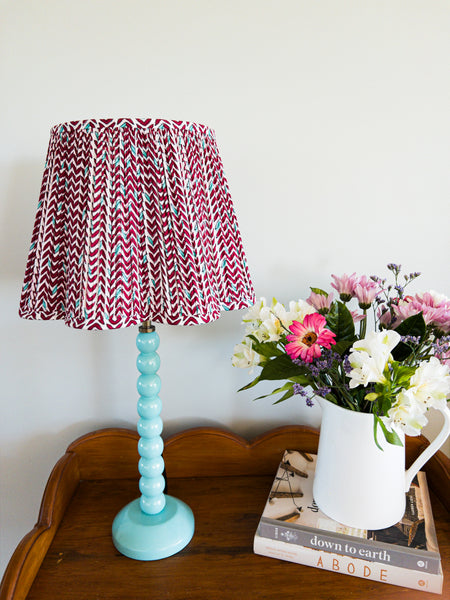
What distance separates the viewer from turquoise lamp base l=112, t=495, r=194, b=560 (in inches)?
27.8

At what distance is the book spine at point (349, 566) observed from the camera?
63cm

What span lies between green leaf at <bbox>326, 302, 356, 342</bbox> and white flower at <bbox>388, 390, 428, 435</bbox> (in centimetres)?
13

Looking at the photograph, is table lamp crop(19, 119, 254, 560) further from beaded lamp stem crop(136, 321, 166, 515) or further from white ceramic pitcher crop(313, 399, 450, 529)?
white ceramic pitcher crop(313, 399, 450, 529)

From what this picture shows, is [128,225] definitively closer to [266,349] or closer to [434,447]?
[266,349]

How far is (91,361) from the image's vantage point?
945mm

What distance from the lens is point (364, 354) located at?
58cm

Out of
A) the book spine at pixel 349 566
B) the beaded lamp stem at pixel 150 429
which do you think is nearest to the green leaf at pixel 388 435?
the book spine at pixel 349 566

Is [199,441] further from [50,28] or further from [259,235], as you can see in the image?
[50,28]

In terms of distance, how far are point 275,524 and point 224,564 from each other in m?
0.11

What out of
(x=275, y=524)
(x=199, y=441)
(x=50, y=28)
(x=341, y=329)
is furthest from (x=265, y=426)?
(x=50, y=28)

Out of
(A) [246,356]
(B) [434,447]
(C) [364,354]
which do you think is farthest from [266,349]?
(B) [434,447]

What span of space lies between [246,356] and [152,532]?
0.34 meters

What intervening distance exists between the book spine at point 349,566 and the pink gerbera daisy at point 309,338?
323 millimetres

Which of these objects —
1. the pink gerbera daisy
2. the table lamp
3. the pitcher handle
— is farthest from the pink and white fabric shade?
the pitcher handle
